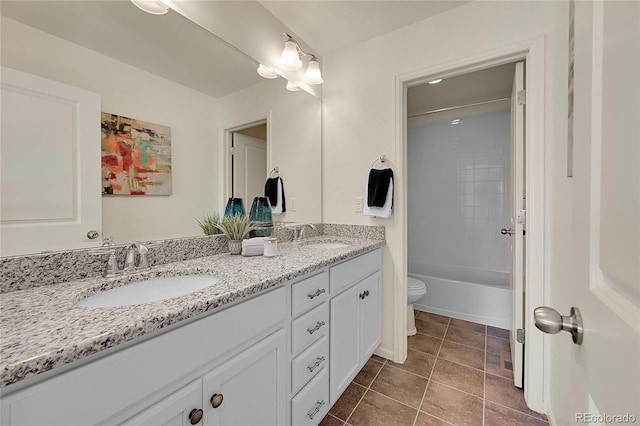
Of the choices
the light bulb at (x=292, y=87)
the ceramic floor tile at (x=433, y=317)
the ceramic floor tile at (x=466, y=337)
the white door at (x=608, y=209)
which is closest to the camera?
the white door at (x=608, y=209)

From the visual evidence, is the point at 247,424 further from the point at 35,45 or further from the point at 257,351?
Result: the point at 35,45

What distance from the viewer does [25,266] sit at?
2.68ft

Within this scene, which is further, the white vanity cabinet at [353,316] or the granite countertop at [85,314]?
the white vanity cabinet at [353,316]

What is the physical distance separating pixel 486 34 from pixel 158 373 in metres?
2.16

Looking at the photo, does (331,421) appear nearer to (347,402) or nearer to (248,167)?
(347,402)

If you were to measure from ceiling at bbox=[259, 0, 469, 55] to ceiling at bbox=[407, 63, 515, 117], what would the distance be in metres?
0.68

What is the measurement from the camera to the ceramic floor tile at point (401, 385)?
1492 mm

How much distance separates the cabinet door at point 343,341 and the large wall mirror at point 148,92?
806 millimetres

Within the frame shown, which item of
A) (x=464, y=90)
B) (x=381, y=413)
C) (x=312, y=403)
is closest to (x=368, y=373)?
(x=381, y=413)

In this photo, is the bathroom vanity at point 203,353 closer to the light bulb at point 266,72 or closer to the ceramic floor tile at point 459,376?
the ceramic floor tile at point 459,376

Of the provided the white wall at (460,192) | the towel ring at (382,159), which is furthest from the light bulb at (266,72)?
the white wall at (460,192)

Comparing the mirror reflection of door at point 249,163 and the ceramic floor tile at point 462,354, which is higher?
the mirror reflection of door at point 249,163

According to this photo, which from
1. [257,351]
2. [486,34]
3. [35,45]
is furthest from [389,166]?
[35,45]

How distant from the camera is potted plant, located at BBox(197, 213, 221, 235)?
137cm
